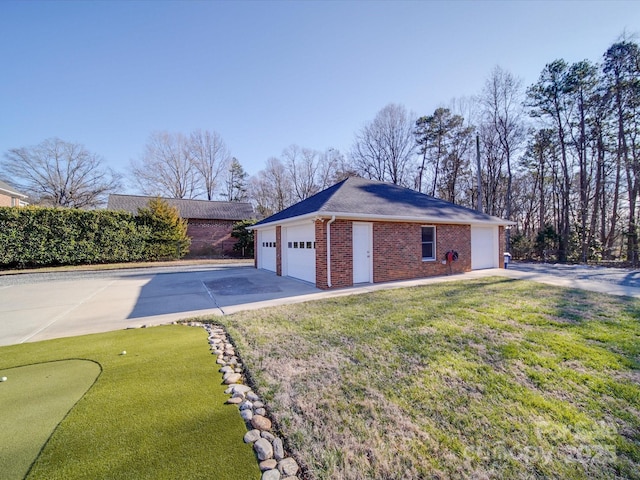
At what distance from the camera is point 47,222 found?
1516cm

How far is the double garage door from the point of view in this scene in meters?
9.55

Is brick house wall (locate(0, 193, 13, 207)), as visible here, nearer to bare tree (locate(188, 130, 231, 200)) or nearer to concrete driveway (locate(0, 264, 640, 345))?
concrete driveway (locate(0, 264, 640, 345))

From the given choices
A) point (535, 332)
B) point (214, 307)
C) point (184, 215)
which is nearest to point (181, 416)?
point (214, 307)

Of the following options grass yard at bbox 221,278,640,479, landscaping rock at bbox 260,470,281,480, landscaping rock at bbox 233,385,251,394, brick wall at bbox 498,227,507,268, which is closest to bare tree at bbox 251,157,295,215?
brick wall at bbox 498,227,507,268

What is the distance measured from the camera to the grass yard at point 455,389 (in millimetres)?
1941

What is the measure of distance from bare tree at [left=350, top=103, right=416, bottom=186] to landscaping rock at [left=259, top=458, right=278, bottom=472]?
1031 inches

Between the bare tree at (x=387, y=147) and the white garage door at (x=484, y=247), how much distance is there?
14358mm

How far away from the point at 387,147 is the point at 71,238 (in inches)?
972

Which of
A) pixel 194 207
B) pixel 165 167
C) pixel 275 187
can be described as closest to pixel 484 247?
pixel 194 207

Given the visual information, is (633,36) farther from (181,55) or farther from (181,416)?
(181,416)

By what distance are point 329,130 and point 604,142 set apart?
17008 millimetres

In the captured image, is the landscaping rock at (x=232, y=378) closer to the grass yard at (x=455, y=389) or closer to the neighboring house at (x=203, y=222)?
the grass yard at (x=455, y=389)

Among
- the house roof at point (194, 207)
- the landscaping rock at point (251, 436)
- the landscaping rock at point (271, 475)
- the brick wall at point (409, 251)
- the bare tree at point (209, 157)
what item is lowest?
the landscaping rock at point (251, 436)

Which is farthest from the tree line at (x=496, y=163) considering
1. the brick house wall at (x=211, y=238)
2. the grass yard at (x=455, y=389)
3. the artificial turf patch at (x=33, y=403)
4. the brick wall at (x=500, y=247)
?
the artificial turf patch at (x=33, y=403)
